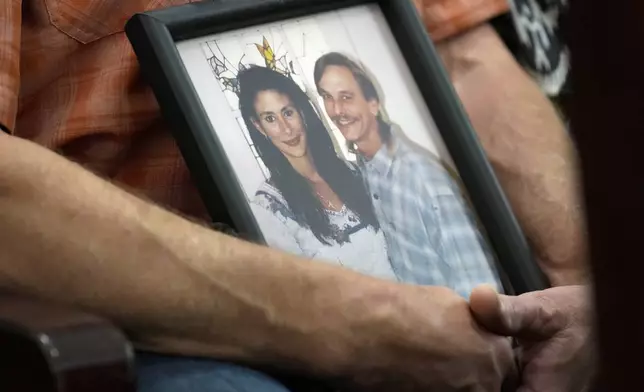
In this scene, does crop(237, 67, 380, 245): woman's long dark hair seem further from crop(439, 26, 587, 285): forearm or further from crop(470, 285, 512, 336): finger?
crop(439, 26, 587, 285): forearm

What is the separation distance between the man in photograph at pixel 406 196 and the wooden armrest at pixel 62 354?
44 cm

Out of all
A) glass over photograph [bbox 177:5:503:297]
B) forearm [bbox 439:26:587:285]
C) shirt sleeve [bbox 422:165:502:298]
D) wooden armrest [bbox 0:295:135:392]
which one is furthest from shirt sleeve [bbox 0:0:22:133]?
forearm [bbox 439:26:587:285]

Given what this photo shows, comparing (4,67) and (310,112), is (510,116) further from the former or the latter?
(4,67)

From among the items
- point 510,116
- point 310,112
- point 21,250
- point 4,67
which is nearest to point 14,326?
point 21,250

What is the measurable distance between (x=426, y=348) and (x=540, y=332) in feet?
0.49

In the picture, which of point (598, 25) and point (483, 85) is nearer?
point (598, 25)

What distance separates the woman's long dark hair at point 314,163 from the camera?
0.88 meters

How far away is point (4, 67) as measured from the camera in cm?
81

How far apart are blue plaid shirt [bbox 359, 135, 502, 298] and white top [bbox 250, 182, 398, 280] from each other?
0.07ft

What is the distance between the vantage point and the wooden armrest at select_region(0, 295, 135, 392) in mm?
504

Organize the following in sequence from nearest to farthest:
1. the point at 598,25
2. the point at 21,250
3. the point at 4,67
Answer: the point at 598,25, the point at 21,250, the point at 4,67

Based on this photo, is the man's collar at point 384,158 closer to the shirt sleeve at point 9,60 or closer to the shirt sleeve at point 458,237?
the shirt sleeve at point 458,237

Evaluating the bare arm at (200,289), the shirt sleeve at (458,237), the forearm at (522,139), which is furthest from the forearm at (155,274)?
the forearm at (522,139)

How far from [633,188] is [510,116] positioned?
106 cm
